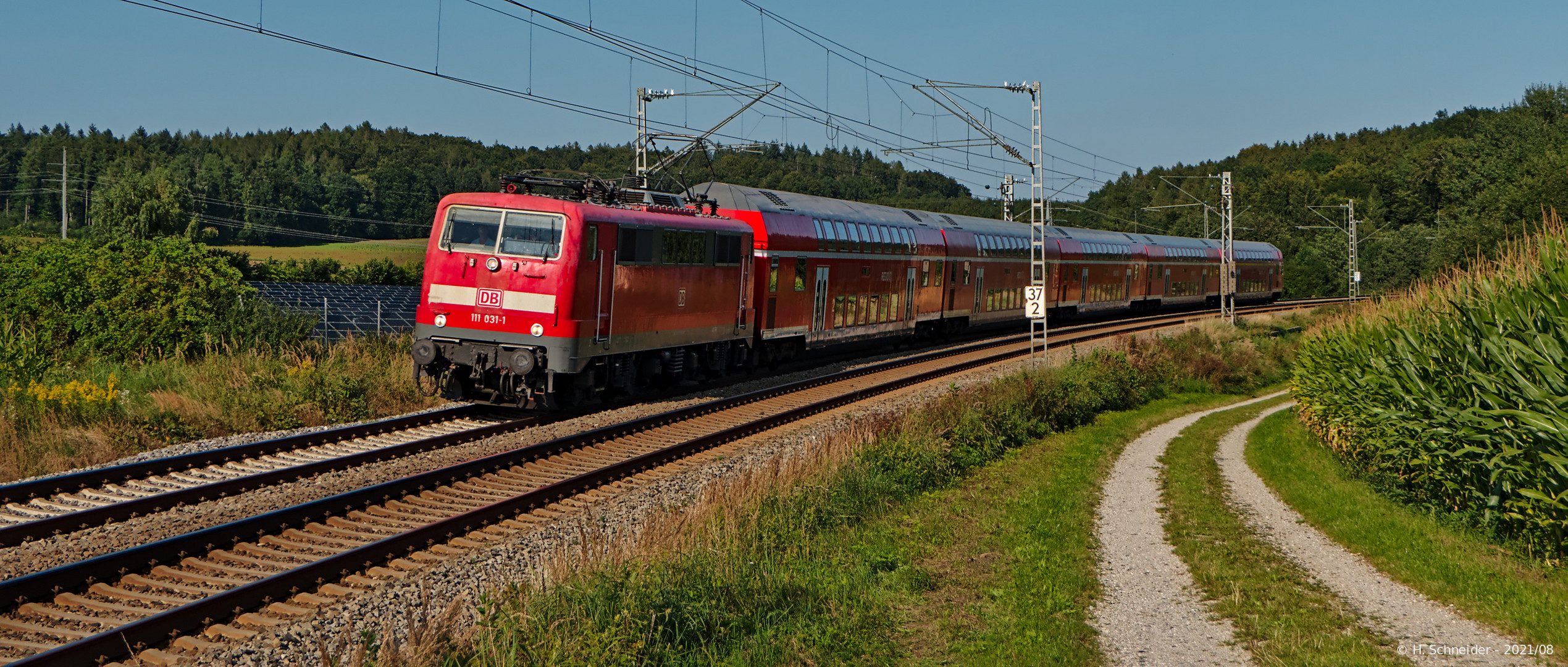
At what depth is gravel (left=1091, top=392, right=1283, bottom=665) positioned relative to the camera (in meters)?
8.11

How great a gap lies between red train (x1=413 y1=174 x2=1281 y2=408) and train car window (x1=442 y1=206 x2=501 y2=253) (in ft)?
0.07

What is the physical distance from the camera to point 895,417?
17.6 metres

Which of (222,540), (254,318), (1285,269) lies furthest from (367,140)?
(222,540)

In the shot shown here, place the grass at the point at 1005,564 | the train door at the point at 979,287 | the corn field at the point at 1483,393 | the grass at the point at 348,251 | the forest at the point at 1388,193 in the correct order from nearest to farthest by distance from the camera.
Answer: the grass at the point at 1005,564 → the corn field at the point at 1483,393 → the train door at the point at 979,287 → the forest at the point at 1388,193 → the grass at the point at 348,251

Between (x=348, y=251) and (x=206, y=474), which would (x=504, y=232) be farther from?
(x=348, y=251)

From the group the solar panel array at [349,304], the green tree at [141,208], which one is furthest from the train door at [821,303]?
the green tree at [141,208]

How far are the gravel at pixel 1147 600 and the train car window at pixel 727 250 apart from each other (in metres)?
8.98

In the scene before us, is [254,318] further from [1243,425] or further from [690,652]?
[1243,425]

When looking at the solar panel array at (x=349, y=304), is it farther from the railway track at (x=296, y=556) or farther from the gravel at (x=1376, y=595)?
the gravel at (x=1376, y=595)

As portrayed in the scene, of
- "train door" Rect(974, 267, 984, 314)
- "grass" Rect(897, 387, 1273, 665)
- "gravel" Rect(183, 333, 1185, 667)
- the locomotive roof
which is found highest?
the locomotive roof

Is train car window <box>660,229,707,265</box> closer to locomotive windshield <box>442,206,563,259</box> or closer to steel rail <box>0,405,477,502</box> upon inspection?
locomotive windshield <box>442,206,563,259</box>

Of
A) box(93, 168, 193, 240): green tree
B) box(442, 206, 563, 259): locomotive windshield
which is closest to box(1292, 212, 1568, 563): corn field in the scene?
box(442, 206, 563, 259): locomotive windshield

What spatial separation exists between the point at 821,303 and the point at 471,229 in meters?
11.7

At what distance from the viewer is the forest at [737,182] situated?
2692 inches
